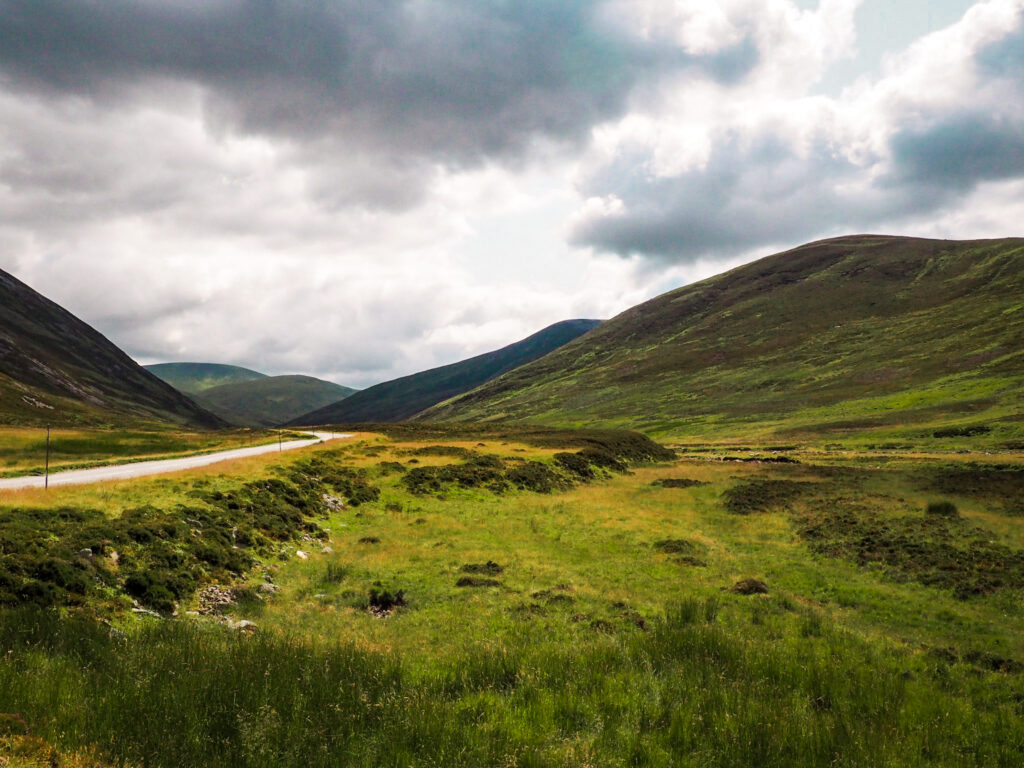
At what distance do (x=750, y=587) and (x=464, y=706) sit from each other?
48.3ft

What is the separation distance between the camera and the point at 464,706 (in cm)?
888

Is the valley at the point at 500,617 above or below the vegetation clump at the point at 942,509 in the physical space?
above

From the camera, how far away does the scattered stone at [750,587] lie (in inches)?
759

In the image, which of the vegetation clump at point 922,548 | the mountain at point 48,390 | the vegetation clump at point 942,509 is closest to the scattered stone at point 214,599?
the vegetation clump at point 922,548

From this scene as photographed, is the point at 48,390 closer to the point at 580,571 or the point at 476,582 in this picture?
the point at 476,582

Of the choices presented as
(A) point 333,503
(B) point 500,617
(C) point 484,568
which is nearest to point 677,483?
(C) point 484,568

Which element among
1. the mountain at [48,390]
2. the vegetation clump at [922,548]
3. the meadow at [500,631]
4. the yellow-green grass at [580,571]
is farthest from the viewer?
the mountain at [48,390]

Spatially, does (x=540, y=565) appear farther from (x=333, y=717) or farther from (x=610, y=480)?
(x=610, y=480)

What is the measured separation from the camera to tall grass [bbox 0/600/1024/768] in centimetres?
716

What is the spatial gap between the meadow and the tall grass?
51 mm

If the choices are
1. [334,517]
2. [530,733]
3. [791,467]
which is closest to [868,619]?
[530,733]

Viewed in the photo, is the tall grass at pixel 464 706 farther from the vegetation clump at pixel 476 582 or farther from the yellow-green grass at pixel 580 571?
the vegetation clump at pixel 476 582

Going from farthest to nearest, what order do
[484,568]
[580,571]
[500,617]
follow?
[580,571], [484,568], [500,617]

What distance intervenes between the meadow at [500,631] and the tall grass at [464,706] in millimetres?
51
